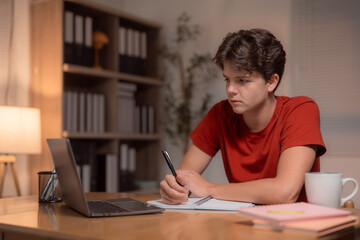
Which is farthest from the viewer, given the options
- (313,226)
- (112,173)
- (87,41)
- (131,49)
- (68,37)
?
(131,49)

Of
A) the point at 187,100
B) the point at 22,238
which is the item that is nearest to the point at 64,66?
the point at 187,100

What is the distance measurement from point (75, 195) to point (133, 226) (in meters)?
0.24

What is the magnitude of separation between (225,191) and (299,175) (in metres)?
0.24

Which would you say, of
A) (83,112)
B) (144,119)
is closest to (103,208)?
(83,112)

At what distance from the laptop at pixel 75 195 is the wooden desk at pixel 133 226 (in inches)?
0.9

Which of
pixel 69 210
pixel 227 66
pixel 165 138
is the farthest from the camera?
pixel 165 138

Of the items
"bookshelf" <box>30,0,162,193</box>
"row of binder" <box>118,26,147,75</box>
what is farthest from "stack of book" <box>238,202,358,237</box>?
"row of binder" <box>118,26,147,75</box>

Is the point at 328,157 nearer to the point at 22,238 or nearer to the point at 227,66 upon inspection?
the point at 227,66

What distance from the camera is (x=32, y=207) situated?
1.26 meters

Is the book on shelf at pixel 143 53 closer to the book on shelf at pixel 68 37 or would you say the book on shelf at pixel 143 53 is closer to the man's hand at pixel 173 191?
the book on shelf at pixel 68 37

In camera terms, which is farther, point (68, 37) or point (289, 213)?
point (68, 37)

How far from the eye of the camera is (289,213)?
0.90 metres

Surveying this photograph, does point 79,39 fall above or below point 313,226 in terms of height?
above

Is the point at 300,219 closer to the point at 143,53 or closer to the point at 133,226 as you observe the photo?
the point at 133,226
